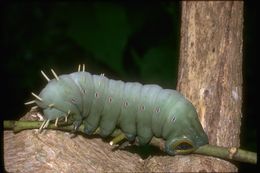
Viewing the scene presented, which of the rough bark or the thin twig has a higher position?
the rough bark

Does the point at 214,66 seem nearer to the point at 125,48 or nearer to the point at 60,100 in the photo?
the point at 60,100

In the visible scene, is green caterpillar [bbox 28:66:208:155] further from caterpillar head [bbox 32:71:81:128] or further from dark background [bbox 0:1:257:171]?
dark background [bbox 0:1:257:171]

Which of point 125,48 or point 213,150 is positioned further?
point 125,48

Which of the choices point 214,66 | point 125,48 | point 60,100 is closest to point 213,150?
point 214,66

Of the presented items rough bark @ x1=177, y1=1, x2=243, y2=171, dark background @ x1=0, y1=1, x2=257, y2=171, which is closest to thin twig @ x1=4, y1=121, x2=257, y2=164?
rough bark @ x1=177, y1=1, x2=243, y2=171

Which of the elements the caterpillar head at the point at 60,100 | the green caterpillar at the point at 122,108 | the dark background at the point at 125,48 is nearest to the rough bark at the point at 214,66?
the green caterpillar at the point at 122,108

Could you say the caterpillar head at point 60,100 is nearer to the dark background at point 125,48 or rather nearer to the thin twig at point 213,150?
the thin twig at point 213,150

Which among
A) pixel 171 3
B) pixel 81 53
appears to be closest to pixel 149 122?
pixel 171 3
